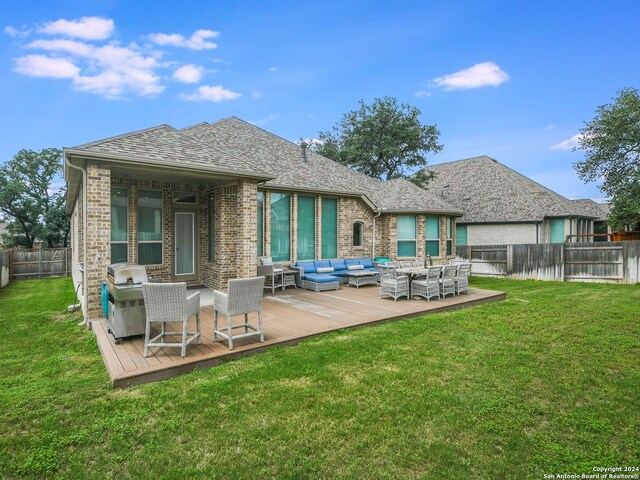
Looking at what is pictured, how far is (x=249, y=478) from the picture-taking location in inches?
102

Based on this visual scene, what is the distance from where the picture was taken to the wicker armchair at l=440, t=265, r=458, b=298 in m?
9.41

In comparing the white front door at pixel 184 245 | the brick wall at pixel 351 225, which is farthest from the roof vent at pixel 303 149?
the white front door at pixel 184 245

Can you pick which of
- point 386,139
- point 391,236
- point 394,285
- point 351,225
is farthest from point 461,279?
point 386,139

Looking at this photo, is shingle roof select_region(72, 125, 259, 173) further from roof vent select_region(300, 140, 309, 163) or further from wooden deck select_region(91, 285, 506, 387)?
roof vent select_region(300, 140, 309, 163)

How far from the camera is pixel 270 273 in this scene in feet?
33.6

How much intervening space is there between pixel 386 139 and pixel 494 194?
814 cm

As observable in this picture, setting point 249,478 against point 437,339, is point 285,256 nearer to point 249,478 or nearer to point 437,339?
point 437,339

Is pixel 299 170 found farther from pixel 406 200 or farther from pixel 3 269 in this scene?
pixel 3 269

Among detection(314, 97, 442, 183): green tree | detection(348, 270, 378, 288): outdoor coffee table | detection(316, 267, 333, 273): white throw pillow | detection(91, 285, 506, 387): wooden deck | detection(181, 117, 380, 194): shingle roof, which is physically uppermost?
detection(314, 97, 442, 183): green tree

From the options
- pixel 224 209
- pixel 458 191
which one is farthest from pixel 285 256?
pixel 458 191

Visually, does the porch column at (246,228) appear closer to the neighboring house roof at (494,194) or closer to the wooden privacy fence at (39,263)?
the wooden privacy fence at (39,263)

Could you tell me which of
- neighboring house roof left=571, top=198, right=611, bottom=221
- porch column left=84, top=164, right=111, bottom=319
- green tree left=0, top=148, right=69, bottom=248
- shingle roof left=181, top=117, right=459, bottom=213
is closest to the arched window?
shingle roof left=181, top=117, right=459, bottom=213

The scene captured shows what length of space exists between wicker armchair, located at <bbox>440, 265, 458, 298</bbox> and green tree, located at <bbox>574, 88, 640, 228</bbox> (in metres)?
13.9

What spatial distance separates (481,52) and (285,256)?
37.4 ft
